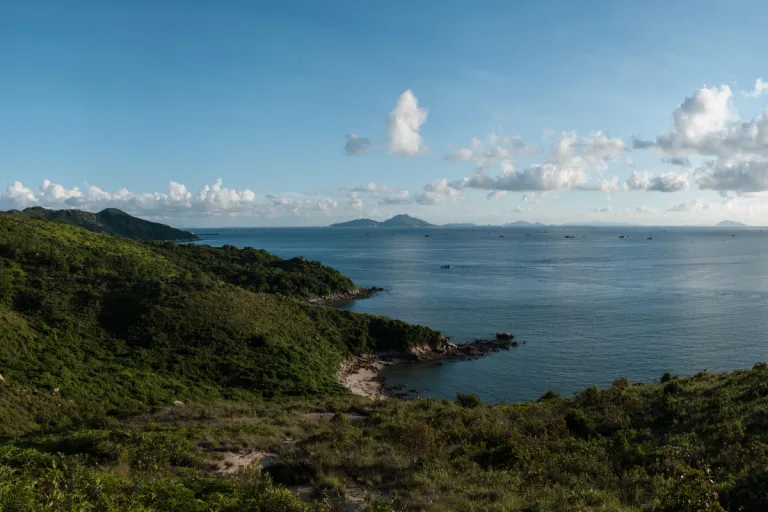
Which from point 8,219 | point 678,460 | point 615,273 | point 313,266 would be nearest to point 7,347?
point 678,460

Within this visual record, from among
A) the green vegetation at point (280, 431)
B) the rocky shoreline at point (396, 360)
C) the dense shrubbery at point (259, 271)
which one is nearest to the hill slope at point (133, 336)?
the green vegetation at point (280, 431)

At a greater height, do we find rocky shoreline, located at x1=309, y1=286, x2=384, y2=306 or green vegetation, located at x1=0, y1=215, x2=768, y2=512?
green vegetation, located at x1=0, y1=215, x2=768, y2=512

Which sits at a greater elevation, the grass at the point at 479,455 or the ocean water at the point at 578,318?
the grass at the point at 479,455

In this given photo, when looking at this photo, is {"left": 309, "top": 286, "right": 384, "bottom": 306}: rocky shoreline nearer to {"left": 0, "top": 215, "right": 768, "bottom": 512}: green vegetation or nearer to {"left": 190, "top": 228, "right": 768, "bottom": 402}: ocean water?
{"left": 190, "top": 228, "right": 768, "bottom": 402}: ocean water

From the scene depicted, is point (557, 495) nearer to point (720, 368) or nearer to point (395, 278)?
point (720, 368)

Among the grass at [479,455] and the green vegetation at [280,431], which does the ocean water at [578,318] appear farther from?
the grass at [479,455]

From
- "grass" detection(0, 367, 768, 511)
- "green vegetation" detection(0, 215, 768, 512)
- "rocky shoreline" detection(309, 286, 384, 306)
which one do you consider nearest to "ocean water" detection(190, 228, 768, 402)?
"rocky shoreline" detection(309, 286, 384, 306)
